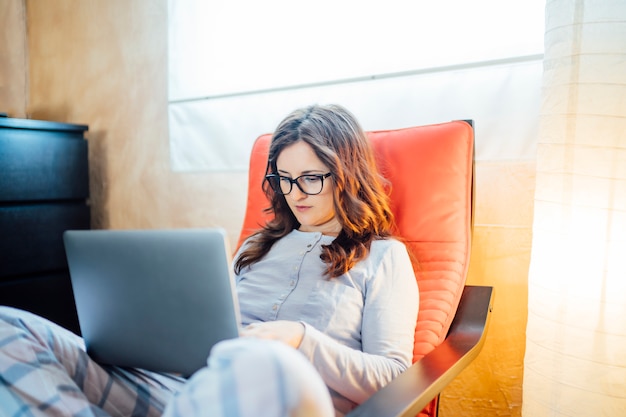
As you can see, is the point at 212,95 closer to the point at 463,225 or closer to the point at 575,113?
the point at 463,225

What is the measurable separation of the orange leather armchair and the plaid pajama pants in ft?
1.79

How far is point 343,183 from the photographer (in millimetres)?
1210

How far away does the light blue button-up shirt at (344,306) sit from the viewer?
3.00 feet

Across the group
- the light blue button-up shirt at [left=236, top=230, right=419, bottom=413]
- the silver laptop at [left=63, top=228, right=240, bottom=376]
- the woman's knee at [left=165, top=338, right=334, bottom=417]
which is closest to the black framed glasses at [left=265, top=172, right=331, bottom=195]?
the light blue button-up shirt at [left=236, top=230, right=419, bottom=413]

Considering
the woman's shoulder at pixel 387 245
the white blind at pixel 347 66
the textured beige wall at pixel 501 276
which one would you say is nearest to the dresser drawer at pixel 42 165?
the white blind at pixel 347 66

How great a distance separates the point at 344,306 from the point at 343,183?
28 cm

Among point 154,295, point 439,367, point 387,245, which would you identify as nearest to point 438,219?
point 387,245

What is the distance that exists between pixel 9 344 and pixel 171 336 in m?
0.24

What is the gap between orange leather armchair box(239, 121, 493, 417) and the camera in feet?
3.82

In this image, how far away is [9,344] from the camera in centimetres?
81

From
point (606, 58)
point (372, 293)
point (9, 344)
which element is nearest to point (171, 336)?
point (9, 344)

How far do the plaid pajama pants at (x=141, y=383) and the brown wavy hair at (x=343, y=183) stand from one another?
1.34 ft

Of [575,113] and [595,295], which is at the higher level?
[575,113]

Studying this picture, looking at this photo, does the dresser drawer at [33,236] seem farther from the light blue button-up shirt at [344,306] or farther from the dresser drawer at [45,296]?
the light blue button-up shirt at [344,306]
